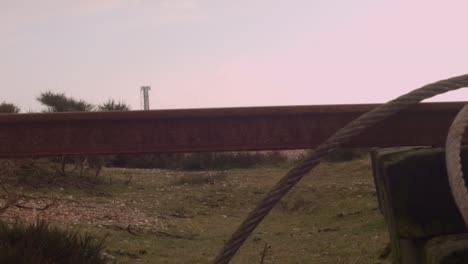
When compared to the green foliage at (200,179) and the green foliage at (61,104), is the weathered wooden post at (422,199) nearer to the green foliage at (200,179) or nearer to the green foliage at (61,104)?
the green foliage at (200,179)

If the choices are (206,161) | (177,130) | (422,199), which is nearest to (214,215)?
(177,130)

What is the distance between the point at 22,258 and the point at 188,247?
3.24 meters

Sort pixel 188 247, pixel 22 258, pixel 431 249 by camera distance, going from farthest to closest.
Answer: pixel 188 247
pixel 22 258
pixel 431 249

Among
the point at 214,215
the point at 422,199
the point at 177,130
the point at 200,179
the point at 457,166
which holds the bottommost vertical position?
the point at 214,215

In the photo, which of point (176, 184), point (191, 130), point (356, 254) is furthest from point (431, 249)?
point (176, 184)

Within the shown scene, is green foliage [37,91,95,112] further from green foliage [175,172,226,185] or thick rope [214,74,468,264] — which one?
thick rope [214,74,468,264]

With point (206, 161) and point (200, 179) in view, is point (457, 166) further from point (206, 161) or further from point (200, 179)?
point (206, 161)

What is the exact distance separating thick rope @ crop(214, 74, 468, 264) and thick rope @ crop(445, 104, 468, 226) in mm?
165

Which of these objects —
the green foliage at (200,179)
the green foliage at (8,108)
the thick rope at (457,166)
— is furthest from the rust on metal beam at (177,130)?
the green foliage at (8,108)

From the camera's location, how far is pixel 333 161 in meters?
16.1

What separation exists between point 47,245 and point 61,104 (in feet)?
53.0

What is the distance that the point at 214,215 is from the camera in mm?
9477

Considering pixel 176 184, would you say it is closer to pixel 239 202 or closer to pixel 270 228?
pixel 239 202

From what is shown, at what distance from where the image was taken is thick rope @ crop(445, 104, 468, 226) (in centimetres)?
253
